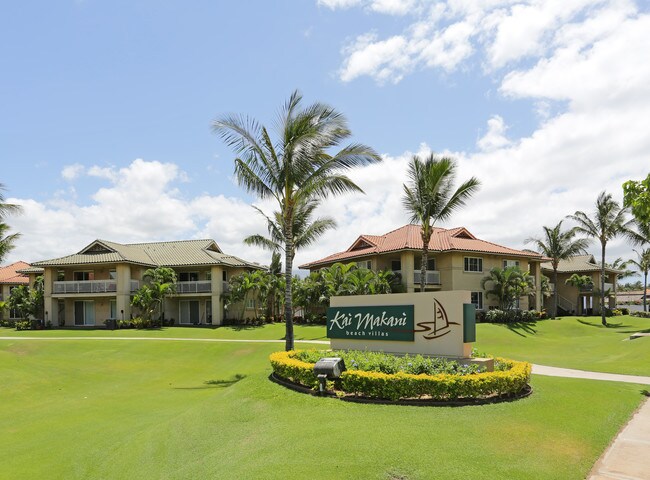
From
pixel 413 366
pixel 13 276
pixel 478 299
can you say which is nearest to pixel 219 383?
pixel 413 366

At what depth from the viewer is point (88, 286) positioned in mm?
37344

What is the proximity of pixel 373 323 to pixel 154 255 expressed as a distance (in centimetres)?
3255

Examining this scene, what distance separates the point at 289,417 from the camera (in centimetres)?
1052

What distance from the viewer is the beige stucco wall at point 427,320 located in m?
13.7

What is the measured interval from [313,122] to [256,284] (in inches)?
808

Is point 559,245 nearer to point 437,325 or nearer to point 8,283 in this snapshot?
point 437,325

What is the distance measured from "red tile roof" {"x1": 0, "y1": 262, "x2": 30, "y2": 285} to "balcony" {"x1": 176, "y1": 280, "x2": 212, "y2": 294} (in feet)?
73.9

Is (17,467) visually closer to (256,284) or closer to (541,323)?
(256,284)

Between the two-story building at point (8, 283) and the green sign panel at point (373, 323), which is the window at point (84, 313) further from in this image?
the green sign panel at point (373, 323)

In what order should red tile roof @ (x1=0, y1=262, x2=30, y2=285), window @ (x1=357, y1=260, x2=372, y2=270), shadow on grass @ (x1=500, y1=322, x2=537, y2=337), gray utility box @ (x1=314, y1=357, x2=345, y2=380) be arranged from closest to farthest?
gray utility box @ (x1=314, y1=357, x2=345, y2=380), shadow on grass @ (x1=500, y1=322, x2=537, y2=337), window @ (x1=357, y1=260, x2=372, y2=270), red tile roof @ (x1=0, y1=262, x2=30, y2=285)

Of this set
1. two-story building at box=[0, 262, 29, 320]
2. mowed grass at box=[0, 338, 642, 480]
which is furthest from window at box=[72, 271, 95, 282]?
mowed grass at box=[0, 338, 642, 480]

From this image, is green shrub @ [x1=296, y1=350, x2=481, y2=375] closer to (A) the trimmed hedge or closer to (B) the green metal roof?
(A) the trimmed hedge

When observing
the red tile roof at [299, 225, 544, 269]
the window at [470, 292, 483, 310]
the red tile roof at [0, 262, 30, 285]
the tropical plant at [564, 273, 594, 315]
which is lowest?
the window at [470, 292, 483, 310]

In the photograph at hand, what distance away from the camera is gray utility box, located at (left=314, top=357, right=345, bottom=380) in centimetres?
1224
